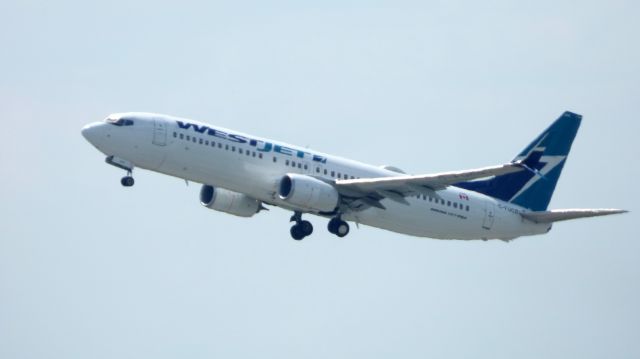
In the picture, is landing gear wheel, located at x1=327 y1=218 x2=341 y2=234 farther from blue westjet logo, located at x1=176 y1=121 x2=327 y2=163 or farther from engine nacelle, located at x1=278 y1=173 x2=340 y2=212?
blue westjet logo, located at x1=176 y1=121 x2=327 y2=163

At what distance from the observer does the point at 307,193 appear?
223 feet

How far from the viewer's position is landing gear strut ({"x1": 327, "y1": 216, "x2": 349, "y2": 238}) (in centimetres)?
7119

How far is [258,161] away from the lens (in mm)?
68438

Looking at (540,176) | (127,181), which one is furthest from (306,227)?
(540,176)

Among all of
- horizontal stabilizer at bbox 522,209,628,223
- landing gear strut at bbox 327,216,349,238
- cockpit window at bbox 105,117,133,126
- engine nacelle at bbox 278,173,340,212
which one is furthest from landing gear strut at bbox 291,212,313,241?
horizontal stabilizer at bbox 522,209,628,223

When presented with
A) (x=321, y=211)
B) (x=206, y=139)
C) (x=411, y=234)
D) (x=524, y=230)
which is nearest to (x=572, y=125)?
(x=524, y=230)

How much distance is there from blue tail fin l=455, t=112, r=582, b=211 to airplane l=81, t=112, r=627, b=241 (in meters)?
0.06

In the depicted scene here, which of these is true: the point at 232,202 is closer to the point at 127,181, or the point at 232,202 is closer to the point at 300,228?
the point at 300,228

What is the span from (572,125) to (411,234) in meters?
12.1

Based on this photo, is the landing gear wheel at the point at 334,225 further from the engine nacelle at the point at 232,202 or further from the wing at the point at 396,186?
the engine nacelle at the point at 232,202

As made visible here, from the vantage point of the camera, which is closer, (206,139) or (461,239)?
(206,139)

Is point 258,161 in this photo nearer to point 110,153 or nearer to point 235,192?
point 235,192

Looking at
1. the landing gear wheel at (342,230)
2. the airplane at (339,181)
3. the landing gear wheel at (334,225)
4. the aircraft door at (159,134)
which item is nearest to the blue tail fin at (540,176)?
the airplane at (339,181)

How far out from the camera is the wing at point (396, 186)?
217 ft
